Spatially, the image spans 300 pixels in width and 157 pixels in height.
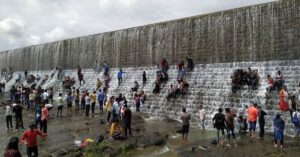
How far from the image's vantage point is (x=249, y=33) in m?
19.5

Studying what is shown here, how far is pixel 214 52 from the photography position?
69.7 ft

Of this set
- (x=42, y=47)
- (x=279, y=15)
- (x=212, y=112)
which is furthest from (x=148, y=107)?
(x=42, y=47)

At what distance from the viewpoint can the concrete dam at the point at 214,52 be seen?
17641 mm

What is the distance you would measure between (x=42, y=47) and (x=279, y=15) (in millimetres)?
30133

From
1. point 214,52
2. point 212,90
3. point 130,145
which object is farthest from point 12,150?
point 214,52

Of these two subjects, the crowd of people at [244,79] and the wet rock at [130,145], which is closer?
the wet rock at [130,145]

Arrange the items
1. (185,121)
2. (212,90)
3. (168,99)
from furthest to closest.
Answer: (168,99) → (212,90) → (185,121)

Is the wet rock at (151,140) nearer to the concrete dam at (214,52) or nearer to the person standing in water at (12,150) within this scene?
the concrete dam at (214,52)

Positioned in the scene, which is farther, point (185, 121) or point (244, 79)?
point (244, 79)

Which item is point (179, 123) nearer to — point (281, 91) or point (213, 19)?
point (281, 91)

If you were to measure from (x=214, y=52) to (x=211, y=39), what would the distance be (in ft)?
2.59

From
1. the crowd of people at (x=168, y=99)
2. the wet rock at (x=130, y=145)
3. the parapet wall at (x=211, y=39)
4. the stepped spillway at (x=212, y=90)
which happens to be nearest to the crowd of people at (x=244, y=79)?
the crowd of people at (x=168, y=99)

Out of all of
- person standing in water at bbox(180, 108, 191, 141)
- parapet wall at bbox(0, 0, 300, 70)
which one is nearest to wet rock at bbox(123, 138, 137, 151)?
person standing in water at bbox(180, 108, 191, 141)

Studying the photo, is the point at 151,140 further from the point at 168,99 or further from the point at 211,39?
the point at 211,39
